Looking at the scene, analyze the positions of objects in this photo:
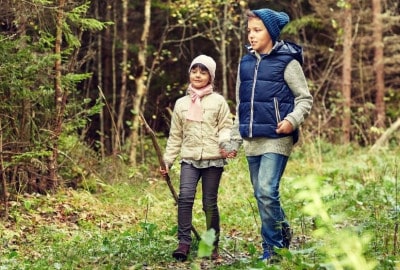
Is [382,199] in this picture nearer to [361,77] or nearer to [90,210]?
[90,210]

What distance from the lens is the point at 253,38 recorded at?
5.79 m

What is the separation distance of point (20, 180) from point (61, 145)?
1.04 meters

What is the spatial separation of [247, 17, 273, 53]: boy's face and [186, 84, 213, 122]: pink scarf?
72 cm

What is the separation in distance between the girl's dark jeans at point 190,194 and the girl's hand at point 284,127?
2.91 ft

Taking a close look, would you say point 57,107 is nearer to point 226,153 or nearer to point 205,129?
point 205,129

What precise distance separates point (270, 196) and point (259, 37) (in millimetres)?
1351

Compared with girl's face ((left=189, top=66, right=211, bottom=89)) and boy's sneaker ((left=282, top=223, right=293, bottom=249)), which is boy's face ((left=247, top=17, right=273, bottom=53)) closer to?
girl's face ((left=189, top=66, right=211, bottom=89))

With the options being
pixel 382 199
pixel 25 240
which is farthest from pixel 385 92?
pixel 25 240

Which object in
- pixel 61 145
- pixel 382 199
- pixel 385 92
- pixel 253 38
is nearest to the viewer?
pixel 253 38

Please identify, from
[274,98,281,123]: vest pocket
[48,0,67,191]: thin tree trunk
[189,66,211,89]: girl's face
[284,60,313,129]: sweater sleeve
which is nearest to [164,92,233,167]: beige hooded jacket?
[189,66,211,89]: girl's face

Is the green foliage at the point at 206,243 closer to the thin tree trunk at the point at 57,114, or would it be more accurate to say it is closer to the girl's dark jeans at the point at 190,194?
the girl's dark jeans at the point at 190,194

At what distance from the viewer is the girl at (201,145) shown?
20.2 ft

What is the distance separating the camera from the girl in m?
6.17

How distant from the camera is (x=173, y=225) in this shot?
26.2 ft
